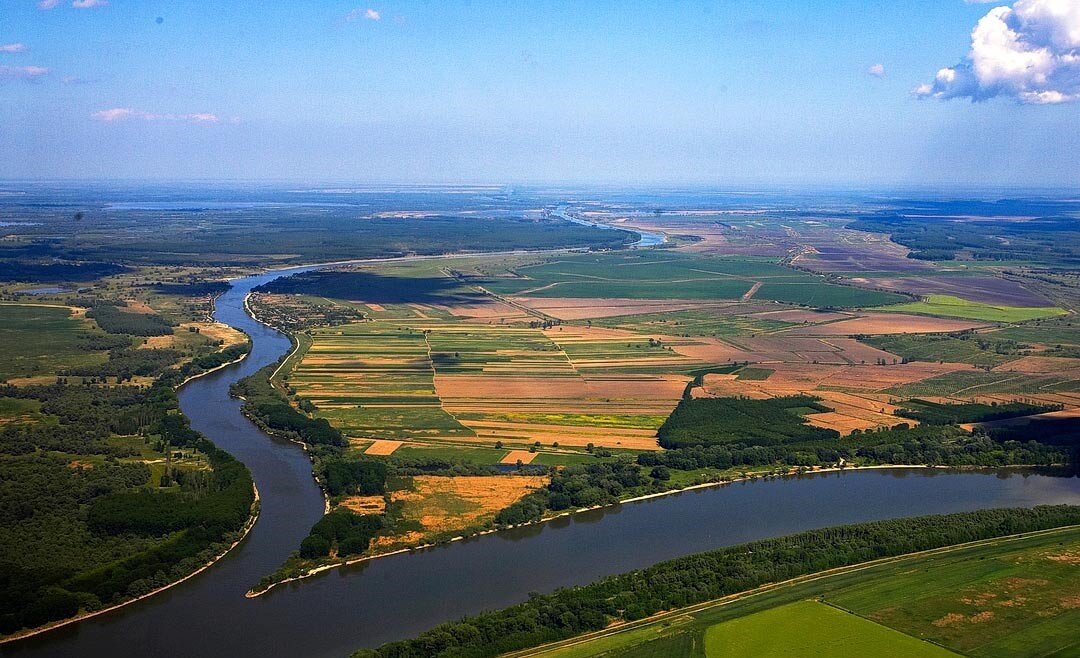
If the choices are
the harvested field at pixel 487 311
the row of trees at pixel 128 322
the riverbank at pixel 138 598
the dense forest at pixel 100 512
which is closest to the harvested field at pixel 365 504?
the riverbank at pixel 138 598

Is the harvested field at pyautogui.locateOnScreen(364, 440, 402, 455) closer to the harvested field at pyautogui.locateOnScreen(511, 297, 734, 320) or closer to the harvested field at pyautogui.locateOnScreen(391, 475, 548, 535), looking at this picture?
the harvested field at pyautogui.locateOnScreen(391, 475, 548, 535)

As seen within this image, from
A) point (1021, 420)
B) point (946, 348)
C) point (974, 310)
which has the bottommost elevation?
point (1021, 420)

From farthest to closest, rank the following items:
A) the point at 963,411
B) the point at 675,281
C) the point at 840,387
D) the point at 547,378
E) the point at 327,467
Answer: the point at 675,281 < the point at 547,378 < the point at 840,387 < the point at 963,411 < the point at 327,467

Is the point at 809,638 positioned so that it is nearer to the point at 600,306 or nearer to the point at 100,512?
the point at 100,512

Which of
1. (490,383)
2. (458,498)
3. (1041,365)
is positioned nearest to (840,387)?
(1041,365)

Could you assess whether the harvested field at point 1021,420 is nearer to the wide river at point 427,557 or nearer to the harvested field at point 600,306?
the wide river at point 427,557

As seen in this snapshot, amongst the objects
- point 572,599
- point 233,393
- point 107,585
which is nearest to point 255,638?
point 107,585

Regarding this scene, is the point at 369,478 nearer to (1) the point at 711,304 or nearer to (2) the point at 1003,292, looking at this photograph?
(1) the point at 711,304
